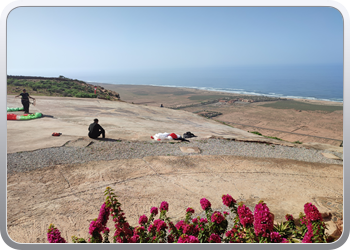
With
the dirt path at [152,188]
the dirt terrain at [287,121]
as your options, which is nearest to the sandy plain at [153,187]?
the dirt path at [152,188]

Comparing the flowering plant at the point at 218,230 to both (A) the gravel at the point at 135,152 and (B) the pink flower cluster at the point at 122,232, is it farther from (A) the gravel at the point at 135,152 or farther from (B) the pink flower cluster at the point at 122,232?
(A) the gravel at the point at 135,152

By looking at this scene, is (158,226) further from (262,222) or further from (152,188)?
(152,188)

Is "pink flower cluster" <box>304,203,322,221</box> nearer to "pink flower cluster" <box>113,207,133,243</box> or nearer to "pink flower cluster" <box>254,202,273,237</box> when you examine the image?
"pink flower cluster" <box>254,202,273,237</box>

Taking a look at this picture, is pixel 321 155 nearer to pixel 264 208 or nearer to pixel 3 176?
pixel 264 208

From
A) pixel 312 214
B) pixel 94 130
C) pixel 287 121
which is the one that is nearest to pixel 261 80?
pixel 287 121

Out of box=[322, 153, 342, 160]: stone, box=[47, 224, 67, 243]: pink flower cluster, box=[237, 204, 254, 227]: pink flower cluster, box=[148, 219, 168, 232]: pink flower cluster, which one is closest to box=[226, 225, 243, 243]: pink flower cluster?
box=[237, 204, 254, 227]: pink flower cluster

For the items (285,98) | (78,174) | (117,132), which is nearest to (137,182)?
(78,174)
